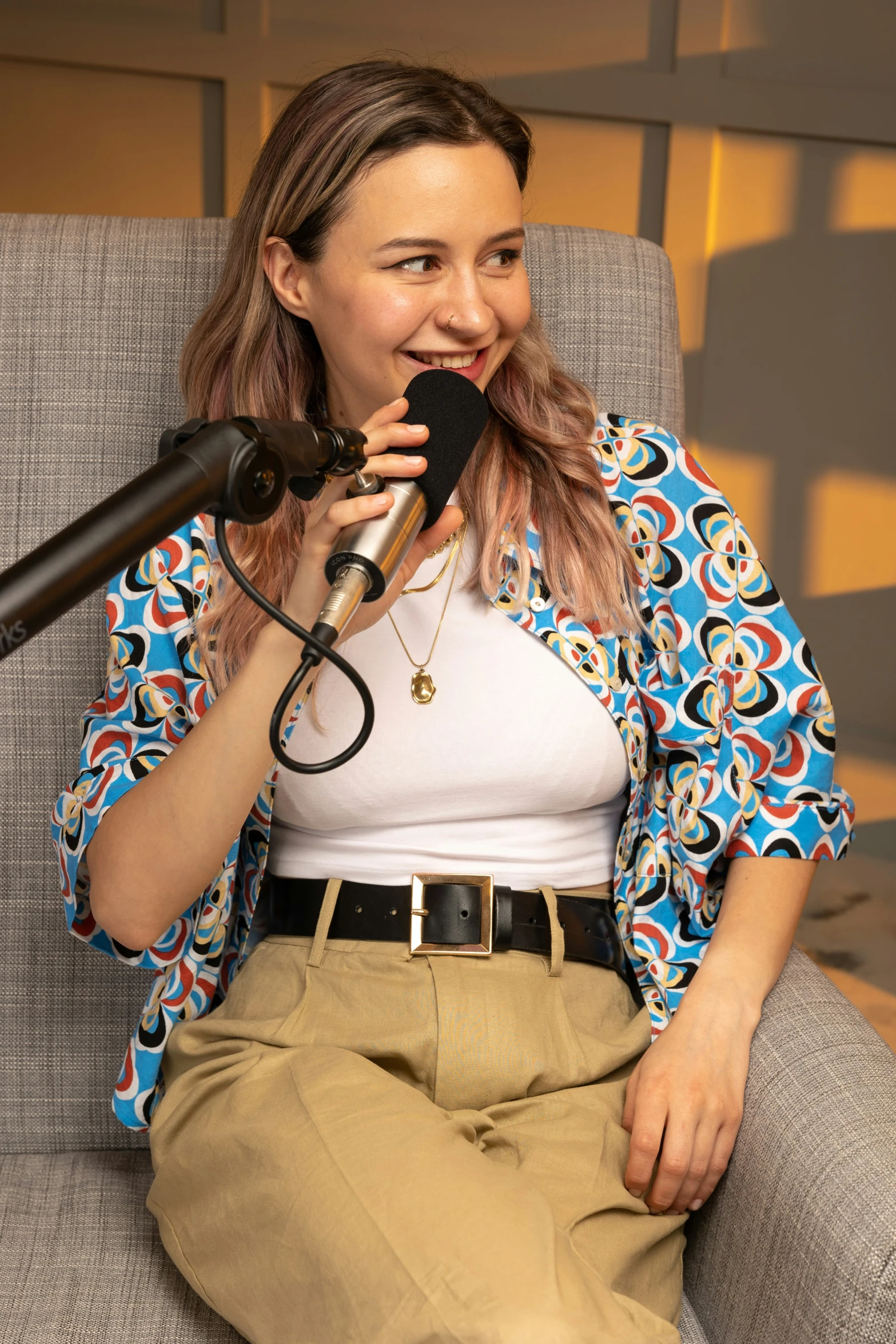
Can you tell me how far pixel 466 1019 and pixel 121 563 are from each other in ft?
1.99

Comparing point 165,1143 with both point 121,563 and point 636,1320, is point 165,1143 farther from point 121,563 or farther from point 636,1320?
point 121,563

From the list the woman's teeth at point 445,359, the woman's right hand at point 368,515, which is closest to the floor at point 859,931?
the woman's teeth at point 445,359

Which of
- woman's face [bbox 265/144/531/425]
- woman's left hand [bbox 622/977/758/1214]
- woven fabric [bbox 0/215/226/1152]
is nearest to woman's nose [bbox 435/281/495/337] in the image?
woman's face [bbox 265/144/531/425]

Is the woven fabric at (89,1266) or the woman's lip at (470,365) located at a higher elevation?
the woman's lip at (470,365)

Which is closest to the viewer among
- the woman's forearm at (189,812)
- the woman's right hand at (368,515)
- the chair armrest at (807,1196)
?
the woman's right hand at (368,515)

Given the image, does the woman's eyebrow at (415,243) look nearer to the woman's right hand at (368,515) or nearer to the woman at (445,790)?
the woman at (445,790)

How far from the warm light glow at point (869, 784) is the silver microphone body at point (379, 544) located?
8.92ft

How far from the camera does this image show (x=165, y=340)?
4.26ft

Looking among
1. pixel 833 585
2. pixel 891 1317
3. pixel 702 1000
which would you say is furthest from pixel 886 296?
pixel 891 1317

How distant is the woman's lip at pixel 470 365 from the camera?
3.51 ft

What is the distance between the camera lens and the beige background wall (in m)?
2.77

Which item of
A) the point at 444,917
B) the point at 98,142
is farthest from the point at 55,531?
the point at 98,142

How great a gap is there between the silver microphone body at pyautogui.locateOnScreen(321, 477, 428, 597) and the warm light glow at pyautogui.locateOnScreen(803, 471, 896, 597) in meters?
2.80

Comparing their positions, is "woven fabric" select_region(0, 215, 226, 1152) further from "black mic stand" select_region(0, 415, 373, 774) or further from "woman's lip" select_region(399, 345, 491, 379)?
"black mic stand" select_region(0, 415, 373, 774)
